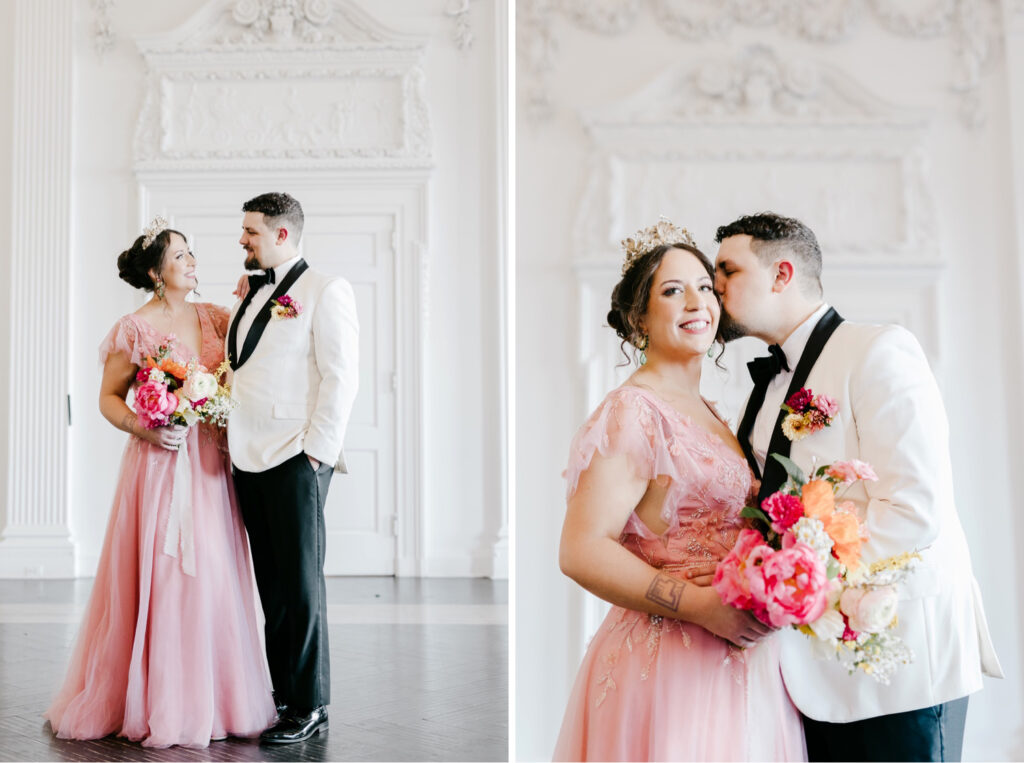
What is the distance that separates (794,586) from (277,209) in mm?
2127

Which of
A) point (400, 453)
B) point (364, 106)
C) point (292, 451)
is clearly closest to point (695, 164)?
point (364, 106)

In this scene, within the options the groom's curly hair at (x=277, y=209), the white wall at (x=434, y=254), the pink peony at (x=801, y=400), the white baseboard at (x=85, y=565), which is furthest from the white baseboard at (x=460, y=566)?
the pink peony at (x=801, y=400)

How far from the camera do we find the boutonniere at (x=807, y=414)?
1855mm

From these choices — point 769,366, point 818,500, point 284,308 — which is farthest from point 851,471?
point 284,308

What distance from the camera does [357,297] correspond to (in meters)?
3.94

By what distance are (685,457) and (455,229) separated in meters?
2.62

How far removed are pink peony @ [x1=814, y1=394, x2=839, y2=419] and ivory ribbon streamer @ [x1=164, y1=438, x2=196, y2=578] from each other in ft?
6.18

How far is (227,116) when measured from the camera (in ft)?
11.9

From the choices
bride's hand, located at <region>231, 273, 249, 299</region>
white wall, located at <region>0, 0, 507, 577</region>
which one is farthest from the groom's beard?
white wall, located at <region>0, 0, 507, 577</region>

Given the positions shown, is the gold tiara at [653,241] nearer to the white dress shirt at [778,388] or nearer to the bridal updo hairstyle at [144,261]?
the white dress shirt at [778,388]

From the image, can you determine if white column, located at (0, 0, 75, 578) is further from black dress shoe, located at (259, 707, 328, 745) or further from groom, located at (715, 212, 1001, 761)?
groom, located at (715, 212, 1001, 761)

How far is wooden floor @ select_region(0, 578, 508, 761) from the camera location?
2.60m

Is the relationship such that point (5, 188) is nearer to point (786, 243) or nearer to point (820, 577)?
point (786, 243)

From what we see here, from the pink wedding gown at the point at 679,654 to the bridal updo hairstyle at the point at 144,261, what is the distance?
1.80m
